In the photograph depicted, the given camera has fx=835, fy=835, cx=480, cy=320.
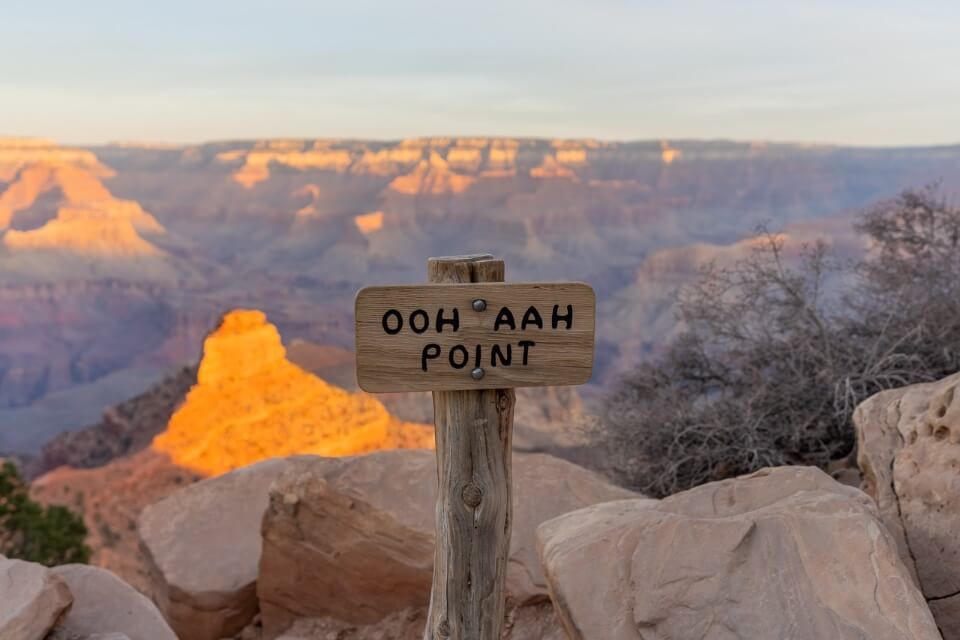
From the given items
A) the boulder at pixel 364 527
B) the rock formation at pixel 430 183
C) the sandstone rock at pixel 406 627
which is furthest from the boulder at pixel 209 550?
the rock formation at pixel 430 183

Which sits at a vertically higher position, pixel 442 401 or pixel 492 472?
pixel 442 401

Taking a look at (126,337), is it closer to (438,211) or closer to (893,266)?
(438,211)

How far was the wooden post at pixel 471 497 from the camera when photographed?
8.53 feet

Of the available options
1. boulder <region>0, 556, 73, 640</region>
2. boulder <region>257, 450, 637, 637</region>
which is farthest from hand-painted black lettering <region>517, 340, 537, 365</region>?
boulder <region>0, 556, 73, 640</region>

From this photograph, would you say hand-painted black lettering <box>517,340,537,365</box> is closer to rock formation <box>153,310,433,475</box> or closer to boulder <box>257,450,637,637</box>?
boulder <box>257,450,637,637</box>

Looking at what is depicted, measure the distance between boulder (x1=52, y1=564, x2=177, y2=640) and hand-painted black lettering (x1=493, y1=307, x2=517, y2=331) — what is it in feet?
7.79

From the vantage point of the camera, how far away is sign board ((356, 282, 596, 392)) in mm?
2475

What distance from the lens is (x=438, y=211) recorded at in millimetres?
89375

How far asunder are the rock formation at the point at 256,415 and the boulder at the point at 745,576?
44.6ft

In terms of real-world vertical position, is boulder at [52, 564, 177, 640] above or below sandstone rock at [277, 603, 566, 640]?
above

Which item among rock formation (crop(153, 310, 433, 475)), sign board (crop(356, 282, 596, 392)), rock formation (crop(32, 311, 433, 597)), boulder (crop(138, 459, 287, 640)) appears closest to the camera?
sign board (crop(356, 282, 596, 392))

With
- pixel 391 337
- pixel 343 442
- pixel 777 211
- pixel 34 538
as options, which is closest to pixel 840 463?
pixel 391 337

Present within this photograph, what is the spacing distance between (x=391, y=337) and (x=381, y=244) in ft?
276

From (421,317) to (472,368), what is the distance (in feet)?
0.71
